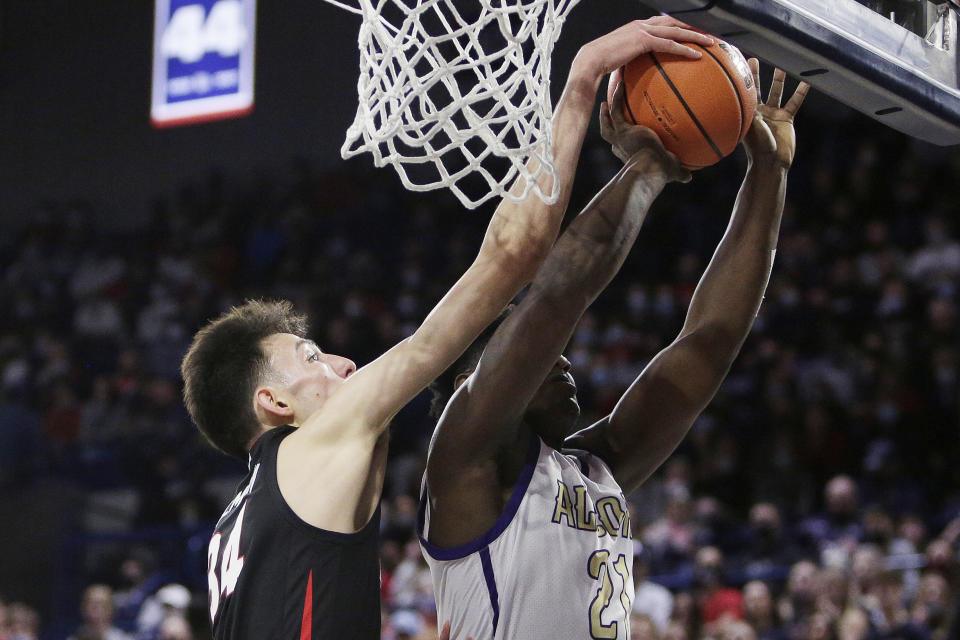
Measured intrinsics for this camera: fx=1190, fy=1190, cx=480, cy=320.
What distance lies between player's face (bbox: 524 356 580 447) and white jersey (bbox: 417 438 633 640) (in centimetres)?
16

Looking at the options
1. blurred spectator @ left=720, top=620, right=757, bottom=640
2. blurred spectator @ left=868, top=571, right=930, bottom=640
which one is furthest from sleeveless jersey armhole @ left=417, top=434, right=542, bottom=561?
blurred spectator @ left=868, top=571, right=930, bottom=640

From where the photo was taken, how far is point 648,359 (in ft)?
27.9

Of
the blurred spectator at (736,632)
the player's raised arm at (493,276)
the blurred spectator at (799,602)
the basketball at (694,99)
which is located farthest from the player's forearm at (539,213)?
the blurred spectator at (799,602)

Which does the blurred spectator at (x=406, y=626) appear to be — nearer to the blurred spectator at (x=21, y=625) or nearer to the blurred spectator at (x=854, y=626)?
the blurred spectator at (x=854, y=626)

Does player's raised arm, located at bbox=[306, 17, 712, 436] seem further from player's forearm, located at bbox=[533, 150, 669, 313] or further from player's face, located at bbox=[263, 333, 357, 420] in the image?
player's face, located at bbox=[263, 333, 357, 420]

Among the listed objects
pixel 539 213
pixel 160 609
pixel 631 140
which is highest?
pixel 631 140

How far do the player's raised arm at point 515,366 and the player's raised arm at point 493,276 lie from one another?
0.22 ft

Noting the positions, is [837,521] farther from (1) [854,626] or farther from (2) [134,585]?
(2) [134,585]

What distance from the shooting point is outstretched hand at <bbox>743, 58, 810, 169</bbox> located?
2.98m

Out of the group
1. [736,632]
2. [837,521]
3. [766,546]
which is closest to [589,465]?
[736,632]

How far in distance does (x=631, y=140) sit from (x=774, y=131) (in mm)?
585

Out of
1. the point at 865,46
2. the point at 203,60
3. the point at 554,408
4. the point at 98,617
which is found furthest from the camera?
the point at 203,60

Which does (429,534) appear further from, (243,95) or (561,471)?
(243,95)

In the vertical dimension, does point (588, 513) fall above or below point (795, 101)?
below
